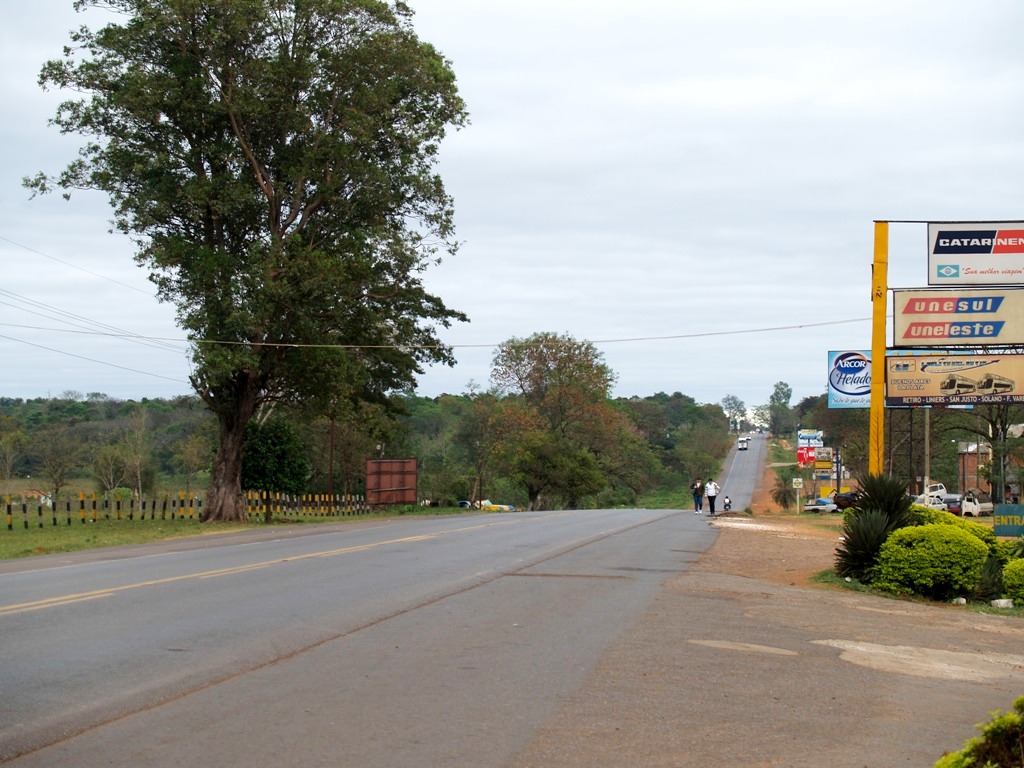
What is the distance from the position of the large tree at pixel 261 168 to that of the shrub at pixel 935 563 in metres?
21.6

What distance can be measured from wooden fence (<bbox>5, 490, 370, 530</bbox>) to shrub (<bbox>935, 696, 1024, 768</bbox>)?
3116cm

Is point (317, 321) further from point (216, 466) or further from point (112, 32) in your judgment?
point (112, 32)

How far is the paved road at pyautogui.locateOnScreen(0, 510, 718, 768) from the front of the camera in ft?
21.1

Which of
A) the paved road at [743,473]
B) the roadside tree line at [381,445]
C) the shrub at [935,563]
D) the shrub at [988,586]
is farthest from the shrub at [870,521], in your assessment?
the paved road at [743,473]

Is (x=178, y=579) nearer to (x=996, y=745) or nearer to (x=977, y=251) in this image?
(x=996, y=745)

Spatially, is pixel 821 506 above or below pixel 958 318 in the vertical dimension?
below

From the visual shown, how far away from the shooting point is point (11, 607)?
11625 millimetres

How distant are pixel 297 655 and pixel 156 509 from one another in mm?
33013

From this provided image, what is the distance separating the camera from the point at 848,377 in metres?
37.1

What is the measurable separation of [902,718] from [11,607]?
9.30 meters

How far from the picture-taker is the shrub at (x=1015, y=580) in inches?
615

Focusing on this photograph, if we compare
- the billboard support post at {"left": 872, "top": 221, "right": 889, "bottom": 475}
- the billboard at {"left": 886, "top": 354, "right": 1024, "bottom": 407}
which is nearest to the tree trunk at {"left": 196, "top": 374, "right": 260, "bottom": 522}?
the billboard at {"left": 886, "top": 354, "right": 1024, "bottom": 407}

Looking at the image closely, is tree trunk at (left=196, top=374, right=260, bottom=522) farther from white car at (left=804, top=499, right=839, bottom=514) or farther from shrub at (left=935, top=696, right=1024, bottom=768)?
white car at (left=804, top=499, right=839, bottom=514)

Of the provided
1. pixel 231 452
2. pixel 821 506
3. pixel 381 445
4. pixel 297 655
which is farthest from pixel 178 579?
pixel 821 506
